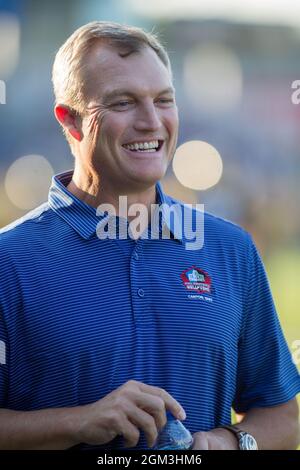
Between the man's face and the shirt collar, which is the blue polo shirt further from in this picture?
the man's face

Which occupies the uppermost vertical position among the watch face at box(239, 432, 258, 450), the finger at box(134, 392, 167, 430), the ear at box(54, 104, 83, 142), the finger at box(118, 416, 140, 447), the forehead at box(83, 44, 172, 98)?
the forehead at box(83, 44, 172, 98)

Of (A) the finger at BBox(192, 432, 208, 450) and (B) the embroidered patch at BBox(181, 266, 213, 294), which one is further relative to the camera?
(B) the embroidered patch at BBox(181, 266, 213, 294)

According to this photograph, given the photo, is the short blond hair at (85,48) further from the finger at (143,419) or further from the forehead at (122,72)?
the finger at (143,419)

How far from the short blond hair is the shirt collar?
0.20m

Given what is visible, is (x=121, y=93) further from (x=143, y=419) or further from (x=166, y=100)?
(x=143, y=419)

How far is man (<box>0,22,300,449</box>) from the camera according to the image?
180 cm

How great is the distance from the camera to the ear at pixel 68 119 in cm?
211

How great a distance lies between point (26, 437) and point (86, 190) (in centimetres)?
60

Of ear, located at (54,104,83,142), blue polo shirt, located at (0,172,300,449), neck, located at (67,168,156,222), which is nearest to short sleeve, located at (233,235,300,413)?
blue polo shirt, located at (0,172,300,449)

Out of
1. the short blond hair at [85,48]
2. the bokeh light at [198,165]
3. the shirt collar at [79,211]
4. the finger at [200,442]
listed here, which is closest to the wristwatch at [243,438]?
the finger at [200,442]

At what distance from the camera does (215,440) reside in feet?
5.95

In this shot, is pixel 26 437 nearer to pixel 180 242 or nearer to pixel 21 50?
pixel 180 242

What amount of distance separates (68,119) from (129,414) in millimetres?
806

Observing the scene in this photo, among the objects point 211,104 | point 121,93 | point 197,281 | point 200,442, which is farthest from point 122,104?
point 211,104
